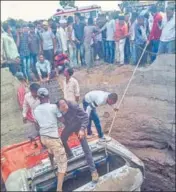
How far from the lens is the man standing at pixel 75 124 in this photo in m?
4.85

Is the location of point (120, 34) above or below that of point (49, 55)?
above

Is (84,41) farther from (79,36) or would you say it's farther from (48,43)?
(48,43)

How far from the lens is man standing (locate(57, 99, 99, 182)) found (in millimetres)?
4848

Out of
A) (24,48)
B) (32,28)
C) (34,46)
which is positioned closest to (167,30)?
(34,46)

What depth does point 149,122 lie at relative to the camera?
8.31 m

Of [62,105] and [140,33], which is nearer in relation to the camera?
[62,105]

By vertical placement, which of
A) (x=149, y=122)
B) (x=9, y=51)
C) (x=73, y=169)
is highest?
(x=9, y=51)

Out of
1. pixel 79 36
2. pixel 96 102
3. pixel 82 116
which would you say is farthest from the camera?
pixel 79 36

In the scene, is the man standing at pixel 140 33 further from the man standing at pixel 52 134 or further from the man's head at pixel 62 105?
the man standing at pixel 52 134

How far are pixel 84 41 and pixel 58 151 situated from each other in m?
5.70

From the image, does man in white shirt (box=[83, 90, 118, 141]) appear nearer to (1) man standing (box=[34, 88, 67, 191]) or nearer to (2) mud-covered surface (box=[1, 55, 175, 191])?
(1) man standing (box=[34, 88, 67, 191])

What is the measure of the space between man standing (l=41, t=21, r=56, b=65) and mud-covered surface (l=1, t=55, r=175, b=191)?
2.95 feet

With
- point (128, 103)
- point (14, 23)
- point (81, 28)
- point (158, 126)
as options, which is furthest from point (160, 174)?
point (14, 23)

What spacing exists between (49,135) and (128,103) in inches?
180
